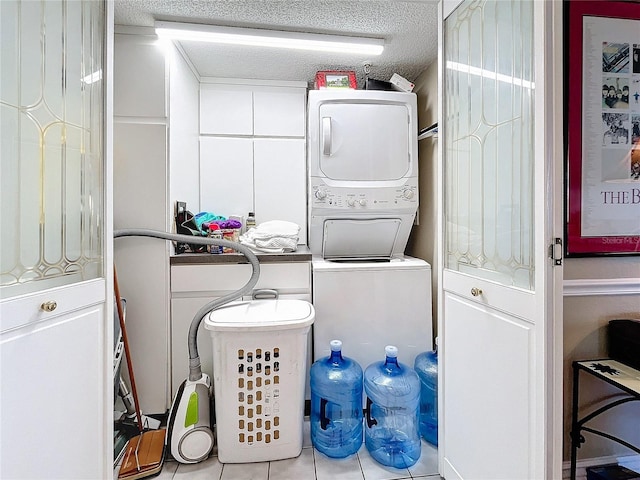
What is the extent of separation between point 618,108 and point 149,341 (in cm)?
250

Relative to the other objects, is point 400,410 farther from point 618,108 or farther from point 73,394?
point 618,108

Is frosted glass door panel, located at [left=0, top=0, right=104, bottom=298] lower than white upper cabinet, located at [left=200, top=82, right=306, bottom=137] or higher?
lower

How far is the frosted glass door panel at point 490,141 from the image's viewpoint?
42.3 inches

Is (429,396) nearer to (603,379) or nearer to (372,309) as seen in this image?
(372,309)

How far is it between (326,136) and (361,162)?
0.29 metres

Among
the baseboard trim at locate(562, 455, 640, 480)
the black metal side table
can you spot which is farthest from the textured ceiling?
the baseboard trim at locate(562, 455, 640, 480)

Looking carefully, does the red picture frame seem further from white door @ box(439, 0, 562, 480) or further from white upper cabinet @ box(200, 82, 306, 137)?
white door @ box(439, 0, 562, 480)

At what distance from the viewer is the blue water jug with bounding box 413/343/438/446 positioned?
76.0 inches

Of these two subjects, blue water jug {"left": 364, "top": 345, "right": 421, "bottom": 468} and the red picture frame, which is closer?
blue water jug {"left": 364, "top": 345, "right": 421, "bottom": 468}

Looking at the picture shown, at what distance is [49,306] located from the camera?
3.37 ft

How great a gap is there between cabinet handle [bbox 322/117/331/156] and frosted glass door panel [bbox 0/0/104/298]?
1.26m

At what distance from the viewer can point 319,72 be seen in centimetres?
237

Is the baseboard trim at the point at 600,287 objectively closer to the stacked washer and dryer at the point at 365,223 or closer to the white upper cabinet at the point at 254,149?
the stacked washer and dryer at the point at 365,223

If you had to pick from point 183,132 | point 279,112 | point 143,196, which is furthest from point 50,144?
point 279,112
